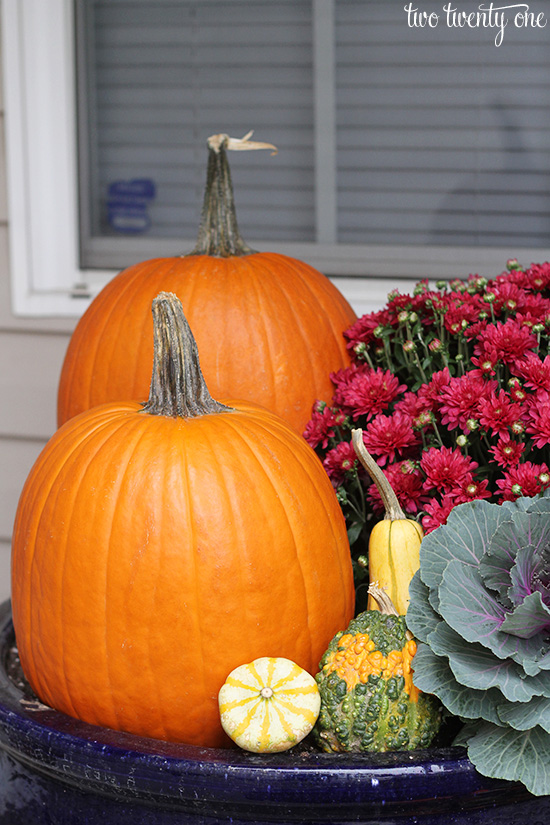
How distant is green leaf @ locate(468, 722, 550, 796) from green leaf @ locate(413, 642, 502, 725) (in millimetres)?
16

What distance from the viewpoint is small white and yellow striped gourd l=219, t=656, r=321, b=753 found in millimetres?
849

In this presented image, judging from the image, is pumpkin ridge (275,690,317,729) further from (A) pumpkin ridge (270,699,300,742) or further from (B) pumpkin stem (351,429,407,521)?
(B) pumpkin stem (351,429,407,521)

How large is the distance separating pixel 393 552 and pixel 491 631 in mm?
192

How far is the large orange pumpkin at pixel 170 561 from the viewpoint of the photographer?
0.90 m

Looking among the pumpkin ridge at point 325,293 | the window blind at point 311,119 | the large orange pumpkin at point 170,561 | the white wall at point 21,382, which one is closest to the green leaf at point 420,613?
the large orange pumpkin at point 170,561

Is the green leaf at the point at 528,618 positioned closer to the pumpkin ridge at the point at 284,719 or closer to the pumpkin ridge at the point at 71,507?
the pumpkin ridge at the point at 284,719

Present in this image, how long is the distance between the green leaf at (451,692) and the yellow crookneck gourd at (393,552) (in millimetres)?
143


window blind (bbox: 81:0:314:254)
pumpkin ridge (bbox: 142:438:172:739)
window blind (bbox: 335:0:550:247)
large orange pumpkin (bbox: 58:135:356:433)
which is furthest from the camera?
window blind (bbox: 81:0:314:254)

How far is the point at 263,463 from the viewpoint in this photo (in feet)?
3.16

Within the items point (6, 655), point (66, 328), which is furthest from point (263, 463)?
point (66, 328)

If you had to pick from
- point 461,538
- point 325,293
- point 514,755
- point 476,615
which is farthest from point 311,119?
point 514,755

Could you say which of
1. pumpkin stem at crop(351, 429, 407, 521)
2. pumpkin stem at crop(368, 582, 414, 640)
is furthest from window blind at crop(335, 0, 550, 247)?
pumpkin stem at crop(368, 582, 414, 640)

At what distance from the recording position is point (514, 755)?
32.1 inches

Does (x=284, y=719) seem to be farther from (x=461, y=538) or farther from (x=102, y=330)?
(x=102, y=330)
